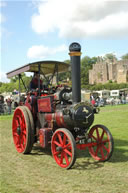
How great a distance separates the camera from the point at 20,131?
16.8 ft

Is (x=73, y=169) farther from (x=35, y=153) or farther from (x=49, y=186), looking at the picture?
(x=35, y=153)

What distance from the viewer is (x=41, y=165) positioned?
4133mm

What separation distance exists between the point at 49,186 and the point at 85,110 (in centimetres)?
151

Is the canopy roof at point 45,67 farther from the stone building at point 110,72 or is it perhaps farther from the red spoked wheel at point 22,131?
the stone building at point 110,72

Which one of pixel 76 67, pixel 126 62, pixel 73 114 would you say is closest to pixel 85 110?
pixel 73 114

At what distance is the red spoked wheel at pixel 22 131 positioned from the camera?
471 cm

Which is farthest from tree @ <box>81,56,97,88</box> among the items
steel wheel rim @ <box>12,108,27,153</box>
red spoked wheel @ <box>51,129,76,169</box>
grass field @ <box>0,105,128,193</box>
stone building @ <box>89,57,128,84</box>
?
red spoked wheel @ <box>51,129,76,169</box>

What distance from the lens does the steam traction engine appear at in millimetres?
4055

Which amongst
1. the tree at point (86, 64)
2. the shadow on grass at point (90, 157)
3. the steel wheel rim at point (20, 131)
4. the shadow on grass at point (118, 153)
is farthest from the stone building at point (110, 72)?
the steel wheel rim at point (20, 131)

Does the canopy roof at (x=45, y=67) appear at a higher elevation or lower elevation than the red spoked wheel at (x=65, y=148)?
higher

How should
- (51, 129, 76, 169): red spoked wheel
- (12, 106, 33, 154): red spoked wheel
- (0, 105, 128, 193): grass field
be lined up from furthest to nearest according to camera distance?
(12, 106, 33, 154): red spoked wheel → (51, 129, 76, 169): red spoked wheel → (0, 105, 128, 193): grass field

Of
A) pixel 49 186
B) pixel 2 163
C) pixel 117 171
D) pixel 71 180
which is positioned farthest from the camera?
pixel 2 163

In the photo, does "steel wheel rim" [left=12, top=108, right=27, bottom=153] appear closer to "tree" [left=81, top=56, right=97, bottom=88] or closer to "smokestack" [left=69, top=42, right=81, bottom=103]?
"smokestack" [left=69, top=42, right=81, bottom=103]

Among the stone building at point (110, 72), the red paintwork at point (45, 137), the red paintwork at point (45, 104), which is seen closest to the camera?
the red paintwork at point (45, 137)
